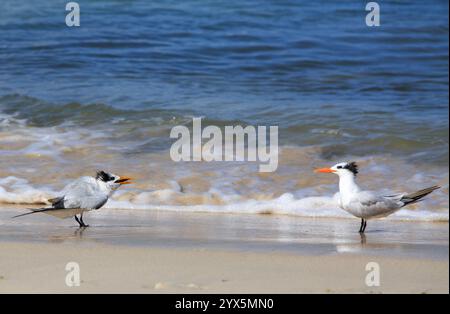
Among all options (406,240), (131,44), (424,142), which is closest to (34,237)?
(406,240)

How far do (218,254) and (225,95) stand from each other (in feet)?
18.4

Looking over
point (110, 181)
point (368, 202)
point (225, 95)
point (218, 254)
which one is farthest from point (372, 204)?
point (225, 95)

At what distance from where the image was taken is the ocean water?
6996 mm

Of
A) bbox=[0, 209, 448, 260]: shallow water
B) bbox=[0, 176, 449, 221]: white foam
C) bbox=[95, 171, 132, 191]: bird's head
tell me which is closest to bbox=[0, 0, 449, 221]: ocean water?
bbox=[0, 176, 449, 221]: white foam

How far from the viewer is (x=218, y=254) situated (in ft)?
15.4

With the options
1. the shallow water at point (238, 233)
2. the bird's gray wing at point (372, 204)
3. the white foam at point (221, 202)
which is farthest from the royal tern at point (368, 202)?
the white foam at point (221, 202)

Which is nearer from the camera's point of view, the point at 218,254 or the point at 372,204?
the point at 218,254

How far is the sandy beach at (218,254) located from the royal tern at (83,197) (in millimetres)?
126

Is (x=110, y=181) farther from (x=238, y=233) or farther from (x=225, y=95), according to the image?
(x=225, y=95)

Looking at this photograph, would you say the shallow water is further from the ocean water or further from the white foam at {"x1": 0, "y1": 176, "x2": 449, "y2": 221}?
the ocean water

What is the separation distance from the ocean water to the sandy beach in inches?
24.7

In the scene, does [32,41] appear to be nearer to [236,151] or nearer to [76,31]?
[76,31]

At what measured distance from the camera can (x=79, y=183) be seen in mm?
5824

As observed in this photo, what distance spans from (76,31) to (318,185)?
281 inches
